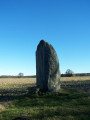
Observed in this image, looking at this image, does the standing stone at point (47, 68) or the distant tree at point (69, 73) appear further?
the distant tree at point (69, 73)

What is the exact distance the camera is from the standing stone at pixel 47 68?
15500 mm

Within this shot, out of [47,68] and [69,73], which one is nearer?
[47,68]

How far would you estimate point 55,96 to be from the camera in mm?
13727

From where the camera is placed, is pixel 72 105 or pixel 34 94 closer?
pixel 72 105

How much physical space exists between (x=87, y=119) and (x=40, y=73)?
8358mm

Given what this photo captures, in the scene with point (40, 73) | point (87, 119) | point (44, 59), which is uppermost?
point (44, 59)

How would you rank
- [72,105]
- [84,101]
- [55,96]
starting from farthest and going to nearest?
1. [55,96]
2. [84,101]
3. [72,105]

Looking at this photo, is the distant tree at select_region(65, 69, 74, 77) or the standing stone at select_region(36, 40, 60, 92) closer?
the standing stone at select_region(36, 40, 60, 92)

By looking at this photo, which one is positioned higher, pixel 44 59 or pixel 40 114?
pixel 44 59

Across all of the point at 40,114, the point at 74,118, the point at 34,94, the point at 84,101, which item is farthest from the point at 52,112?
the point at 34,94

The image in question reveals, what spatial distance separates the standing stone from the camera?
15500 mm

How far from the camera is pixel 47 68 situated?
51.1 ft

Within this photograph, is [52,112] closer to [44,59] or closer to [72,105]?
[72,105]

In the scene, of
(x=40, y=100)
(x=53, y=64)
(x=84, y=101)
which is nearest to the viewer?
(x=84, y=101)
